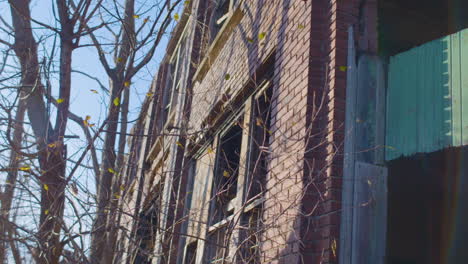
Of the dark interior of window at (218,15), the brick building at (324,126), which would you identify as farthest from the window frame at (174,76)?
the brick building at (324,126)

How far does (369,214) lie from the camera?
3.56 m

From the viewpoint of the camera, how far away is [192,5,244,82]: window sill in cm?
700

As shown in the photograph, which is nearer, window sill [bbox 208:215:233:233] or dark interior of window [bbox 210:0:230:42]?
window sill [bbox 208:215:233:233]

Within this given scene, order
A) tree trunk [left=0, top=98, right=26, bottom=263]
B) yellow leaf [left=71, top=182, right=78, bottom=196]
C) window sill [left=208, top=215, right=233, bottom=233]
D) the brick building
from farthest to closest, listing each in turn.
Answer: tree trunk [left=0, top=98, right=26, bottom=263], yellow leaf [left=71, top=182, right=78, bottom=196], window sill [left=208, top=215, right=233, bottom=233], the brick building

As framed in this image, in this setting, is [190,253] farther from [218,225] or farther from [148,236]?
[218,225]

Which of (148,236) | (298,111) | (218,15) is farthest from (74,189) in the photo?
(218,15)

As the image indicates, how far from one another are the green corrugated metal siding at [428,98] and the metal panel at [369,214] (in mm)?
197

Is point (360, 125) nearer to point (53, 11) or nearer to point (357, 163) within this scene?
point (357, 163)

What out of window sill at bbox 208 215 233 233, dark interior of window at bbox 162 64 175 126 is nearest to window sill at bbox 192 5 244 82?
window sill at bbox 208 215 233 233

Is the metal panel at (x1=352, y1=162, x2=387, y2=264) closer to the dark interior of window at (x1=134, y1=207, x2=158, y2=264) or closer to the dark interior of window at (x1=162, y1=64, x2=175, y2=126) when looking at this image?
the dark interior of window at (x1=134, y1=207, x2=158, y2=264)

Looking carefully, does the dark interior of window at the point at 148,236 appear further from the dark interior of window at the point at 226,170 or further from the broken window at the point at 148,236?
the dark interior of window at the point at 226,170

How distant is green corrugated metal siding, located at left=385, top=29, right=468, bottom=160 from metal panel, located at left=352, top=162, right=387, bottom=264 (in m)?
0.20

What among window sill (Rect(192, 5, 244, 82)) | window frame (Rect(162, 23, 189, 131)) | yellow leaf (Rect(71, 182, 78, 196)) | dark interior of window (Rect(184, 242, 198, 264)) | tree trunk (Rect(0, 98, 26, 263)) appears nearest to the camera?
yellow leaf (Rect(71, 182, 78, 196))

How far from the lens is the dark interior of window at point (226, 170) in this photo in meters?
6.45
